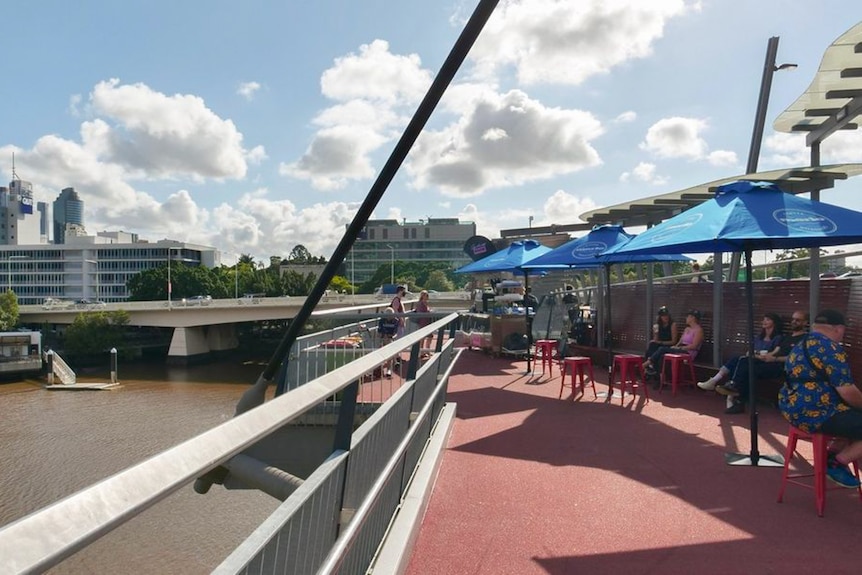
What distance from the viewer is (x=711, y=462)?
5.38m

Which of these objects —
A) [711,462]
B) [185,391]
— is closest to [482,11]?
[711,462]

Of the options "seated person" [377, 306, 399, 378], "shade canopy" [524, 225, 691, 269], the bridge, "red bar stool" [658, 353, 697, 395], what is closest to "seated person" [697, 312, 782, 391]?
"red bar stool" [658, 353, 697, 395]

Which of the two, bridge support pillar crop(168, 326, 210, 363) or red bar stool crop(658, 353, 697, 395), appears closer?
red bar stool crop(658, 353, 697, 395)

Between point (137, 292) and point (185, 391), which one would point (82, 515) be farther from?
point (137, 292)

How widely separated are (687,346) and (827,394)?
17.1 feet

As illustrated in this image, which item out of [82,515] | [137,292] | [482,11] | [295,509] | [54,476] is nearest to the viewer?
[82,515]

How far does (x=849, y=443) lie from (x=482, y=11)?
384 centimetres

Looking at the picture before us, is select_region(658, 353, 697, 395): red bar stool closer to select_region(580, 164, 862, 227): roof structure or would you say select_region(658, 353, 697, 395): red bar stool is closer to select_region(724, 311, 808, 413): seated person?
select_region(724, 311, 808, 413): seated person

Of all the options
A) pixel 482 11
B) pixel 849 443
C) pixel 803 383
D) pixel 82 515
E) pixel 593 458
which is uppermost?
pixel 482 11

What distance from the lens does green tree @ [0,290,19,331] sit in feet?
197

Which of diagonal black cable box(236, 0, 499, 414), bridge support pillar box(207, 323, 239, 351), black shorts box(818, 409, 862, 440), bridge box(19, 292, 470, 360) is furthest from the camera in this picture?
bridge support pillar box(207, 323, 239, 351)

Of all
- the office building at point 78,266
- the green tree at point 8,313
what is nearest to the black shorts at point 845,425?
the green tree at point 8,313

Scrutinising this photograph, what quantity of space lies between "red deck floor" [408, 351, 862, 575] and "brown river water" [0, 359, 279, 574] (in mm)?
2217

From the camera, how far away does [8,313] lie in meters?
60.8
